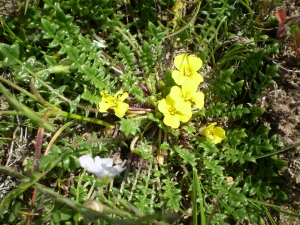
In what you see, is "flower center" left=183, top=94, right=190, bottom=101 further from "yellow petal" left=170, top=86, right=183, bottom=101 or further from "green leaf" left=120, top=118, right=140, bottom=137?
"green leaf" left=120, top=118, right=140, bottom=137

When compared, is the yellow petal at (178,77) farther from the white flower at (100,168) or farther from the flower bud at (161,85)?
the white flower at (100,168)

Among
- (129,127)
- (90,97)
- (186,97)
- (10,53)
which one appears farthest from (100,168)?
(10,53)

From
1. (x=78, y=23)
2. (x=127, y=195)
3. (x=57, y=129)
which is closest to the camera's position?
(x=127, y=195)

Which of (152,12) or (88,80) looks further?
(152,12)

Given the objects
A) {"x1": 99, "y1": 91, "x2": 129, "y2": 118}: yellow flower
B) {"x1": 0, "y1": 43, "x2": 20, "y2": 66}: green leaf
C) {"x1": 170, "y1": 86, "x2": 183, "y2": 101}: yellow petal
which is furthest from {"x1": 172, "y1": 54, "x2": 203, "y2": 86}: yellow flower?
{"x1": 0, "y1": 43, "x2": 20, "y2": 66}: green leaf

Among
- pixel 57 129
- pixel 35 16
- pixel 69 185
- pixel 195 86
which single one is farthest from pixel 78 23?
pixel 69 185

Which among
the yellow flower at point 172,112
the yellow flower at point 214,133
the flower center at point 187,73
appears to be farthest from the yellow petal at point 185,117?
the flower center at point 187,73

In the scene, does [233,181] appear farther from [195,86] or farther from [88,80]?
[88,80]
